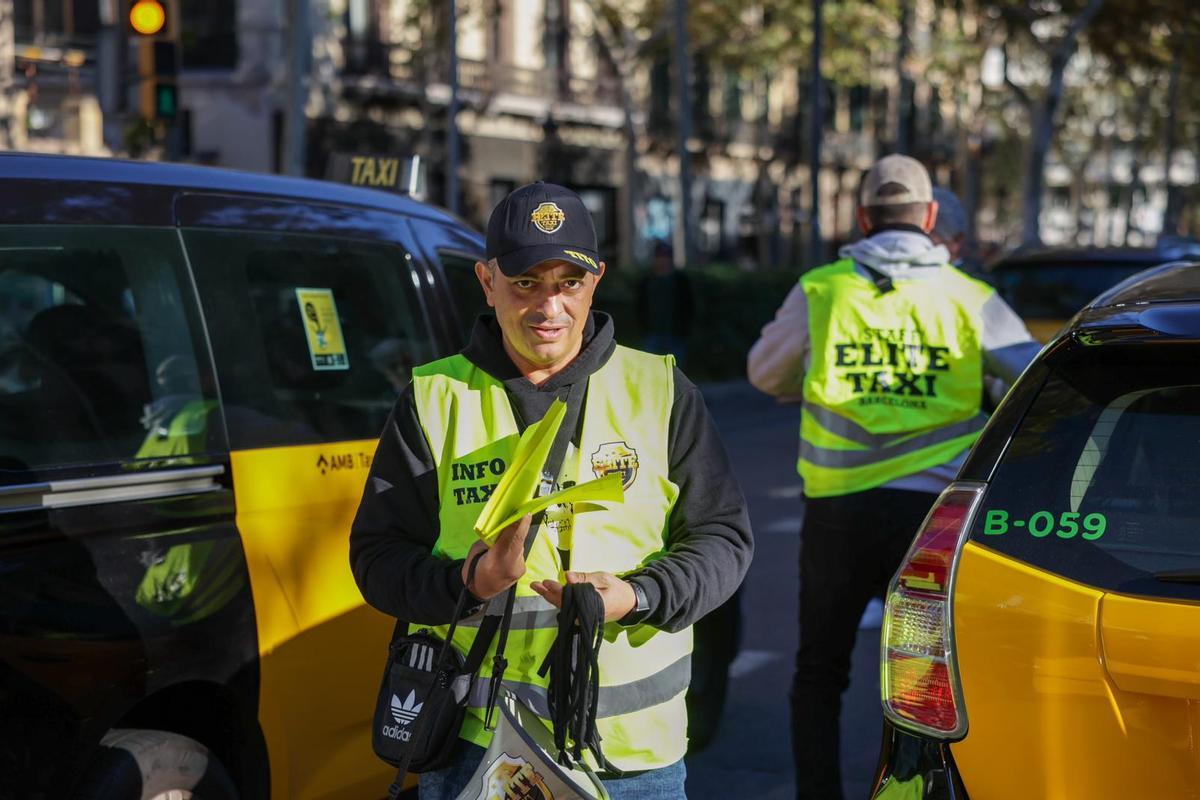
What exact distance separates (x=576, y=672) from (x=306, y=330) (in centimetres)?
190

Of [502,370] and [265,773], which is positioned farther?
[265,773]

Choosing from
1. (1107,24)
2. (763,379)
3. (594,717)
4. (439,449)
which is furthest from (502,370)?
(1107,24)

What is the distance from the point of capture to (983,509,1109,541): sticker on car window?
2.80 metres

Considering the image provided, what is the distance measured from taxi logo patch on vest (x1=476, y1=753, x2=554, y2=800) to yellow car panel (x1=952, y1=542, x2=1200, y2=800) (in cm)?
78

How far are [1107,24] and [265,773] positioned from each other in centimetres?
2883

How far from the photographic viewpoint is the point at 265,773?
3.79 meters

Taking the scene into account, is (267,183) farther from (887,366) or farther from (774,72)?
(774,72)

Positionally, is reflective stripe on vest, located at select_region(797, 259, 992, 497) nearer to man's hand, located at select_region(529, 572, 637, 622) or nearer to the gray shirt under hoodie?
the gray shirt under hoodie

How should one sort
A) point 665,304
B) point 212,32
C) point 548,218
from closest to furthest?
point 548,218, point 665,304, point 212,32

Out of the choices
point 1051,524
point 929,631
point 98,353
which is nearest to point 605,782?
point 929,631

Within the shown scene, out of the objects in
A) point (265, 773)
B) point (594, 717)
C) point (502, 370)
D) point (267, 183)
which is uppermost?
point (267, 183)

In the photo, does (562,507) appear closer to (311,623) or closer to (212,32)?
(311,623)

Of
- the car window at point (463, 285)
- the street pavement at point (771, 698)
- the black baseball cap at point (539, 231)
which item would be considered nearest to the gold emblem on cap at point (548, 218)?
the black baseball cap at point (539, 231)

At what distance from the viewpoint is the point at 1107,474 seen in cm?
287
